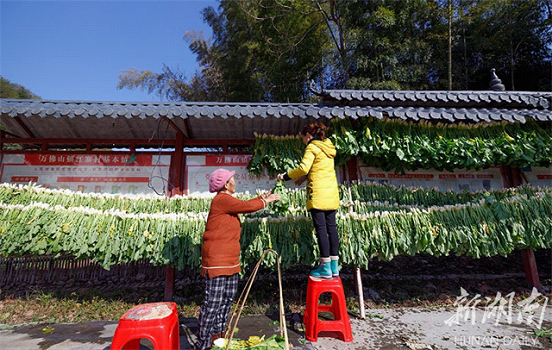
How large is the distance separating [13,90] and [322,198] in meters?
31.3

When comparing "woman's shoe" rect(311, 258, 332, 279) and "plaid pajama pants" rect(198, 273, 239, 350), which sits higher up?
"woman's shoe" rect(311, 258, 332, 279)

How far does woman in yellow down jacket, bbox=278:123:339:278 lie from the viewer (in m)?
3.21

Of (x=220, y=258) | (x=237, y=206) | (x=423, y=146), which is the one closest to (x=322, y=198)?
(x=237, y=206)

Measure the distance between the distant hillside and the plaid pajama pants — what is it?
27660 millimetres

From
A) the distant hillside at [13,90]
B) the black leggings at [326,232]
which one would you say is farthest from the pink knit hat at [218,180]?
the distant hillside at [13,90]

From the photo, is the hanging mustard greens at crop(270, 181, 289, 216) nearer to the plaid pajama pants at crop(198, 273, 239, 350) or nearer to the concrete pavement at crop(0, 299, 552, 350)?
the plaid pajama pants at crop(198, 273, 239, 350)

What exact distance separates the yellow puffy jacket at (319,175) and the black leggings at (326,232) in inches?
3.8

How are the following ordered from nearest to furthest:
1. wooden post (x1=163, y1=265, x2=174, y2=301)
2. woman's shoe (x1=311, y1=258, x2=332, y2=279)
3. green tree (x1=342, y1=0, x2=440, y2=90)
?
woman's shoe (x1=311, y1=258, x2=332, y2=279) → wooden post (x1=163, y1=265, x2=174, y2=301) → green tree (x1=342, y1=0, x2=440, y2=90)

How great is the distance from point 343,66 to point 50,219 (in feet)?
41.0

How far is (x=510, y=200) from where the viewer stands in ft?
13.6

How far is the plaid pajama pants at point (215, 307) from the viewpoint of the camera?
276 centimetres

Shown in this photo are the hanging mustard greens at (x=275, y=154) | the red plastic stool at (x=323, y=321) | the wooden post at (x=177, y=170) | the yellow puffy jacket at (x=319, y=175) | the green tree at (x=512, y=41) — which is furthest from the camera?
the green tree at (x=512, y=41)

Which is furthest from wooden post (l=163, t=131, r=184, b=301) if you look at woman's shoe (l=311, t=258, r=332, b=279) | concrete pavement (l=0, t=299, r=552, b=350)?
woman's shoe (l=311, t=258, r=332, b=279)

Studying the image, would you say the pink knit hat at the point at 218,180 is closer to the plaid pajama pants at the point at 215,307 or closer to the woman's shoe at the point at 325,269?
the plaid pajama pants at the point at 215,307
